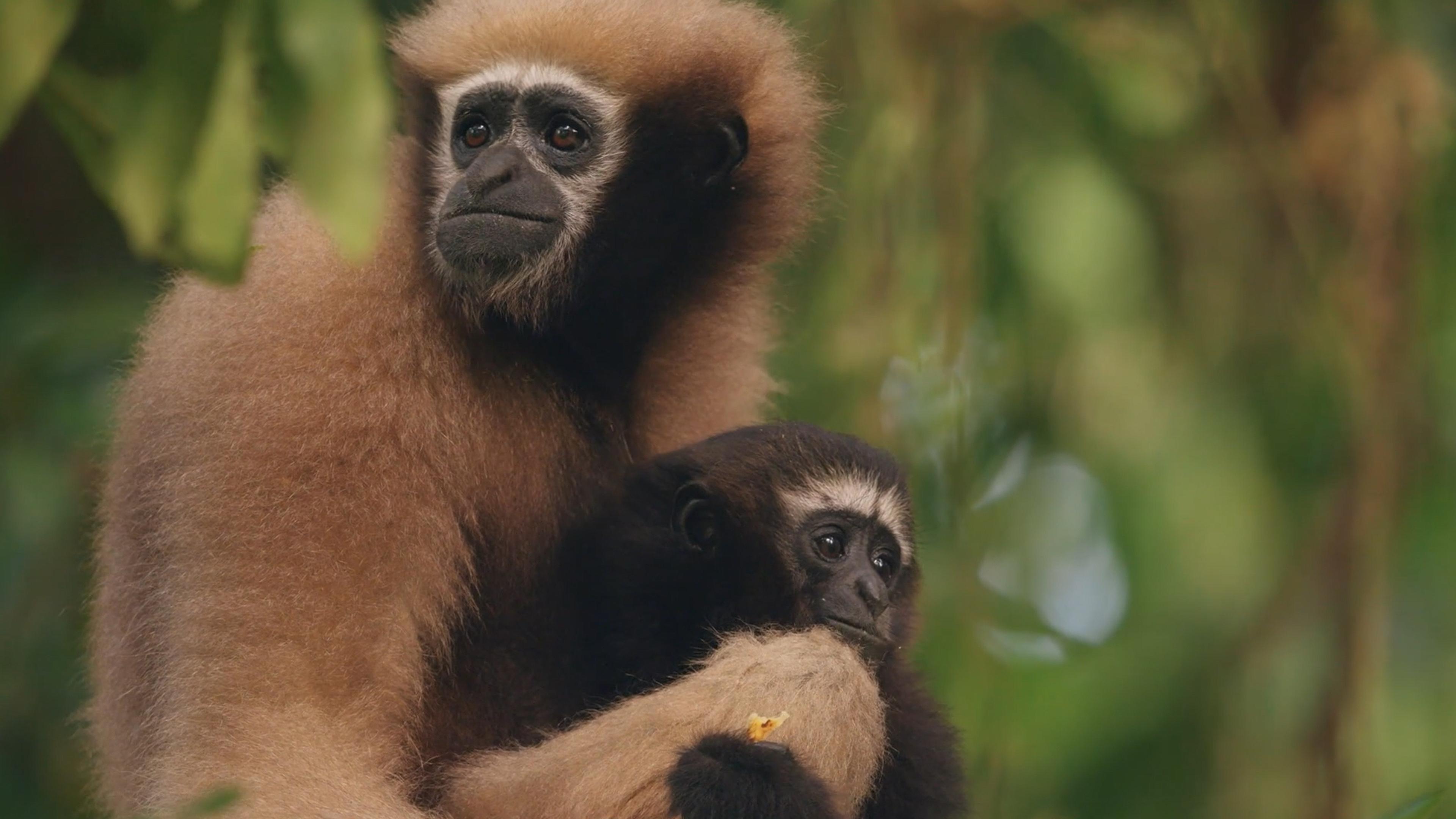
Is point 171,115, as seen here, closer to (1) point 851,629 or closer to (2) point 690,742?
(2) point 690,742

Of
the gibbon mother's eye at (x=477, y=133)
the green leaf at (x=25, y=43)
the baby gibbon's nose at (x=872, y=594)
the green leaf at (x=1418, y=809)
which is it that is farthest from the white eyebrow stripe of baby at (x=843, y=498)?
the green leaf at (x=25, y=43)

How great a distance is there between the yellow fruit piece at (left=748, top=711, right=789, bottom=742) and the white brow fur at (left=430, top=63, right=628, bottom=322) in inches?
40.7

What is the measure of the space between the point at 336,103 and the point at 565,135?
1.90m

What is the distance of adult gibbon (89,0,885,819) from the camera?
2.99 meters

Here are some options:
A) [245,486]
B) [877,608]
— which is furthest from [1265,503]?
[245,486]

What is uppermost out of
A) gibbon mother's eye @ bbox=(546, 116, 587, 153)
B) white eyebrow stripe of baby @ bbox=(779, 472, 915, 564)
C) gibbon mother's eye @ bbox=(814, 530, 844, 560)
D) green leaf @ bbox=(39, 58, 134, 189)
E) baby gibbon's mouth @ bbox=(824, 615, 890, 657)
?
green leaf @ bbox=(39, 58, 134, 189)

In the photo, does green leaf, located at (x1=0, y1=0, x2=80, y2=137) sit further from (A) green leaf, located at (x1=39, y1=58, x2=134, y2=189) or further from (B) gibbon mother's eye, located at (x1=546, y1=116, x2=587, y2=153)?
(B) gibbon mother's eye, located at (x1=546, y1=116, x2=587, y2=153)

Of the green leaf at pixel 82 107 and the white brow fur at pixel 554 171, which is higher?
the green leaf at pixel 82 107

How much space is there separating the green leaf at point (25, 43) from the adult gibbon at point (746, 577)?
1748mm

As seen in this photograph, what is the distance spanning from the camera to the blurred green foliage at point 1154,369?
4.39 m

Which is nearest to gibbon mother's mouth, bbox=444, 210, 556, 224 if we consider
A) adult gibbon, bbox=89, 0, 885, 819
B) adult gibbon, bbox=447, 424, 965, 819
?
adult gibbon, bbox=89, 0, 885, 819

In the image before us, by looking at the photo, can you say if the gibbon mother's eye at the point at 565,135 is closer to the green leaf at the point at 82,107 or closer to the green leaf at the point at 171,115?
the green leaf at the point at 82,107

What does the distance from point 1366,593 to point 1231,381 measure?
0.70 meters

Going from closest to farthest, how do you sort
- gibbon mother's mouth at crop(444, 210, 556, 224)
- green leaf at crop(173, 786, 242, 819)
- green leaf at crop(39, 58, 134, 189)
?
green leaf at crop(173, 786, 242, 819) < green leaf at crop(39, 58, 134, 189) < gibbon mother's mouth at crop(444, 210, 556, 224)
